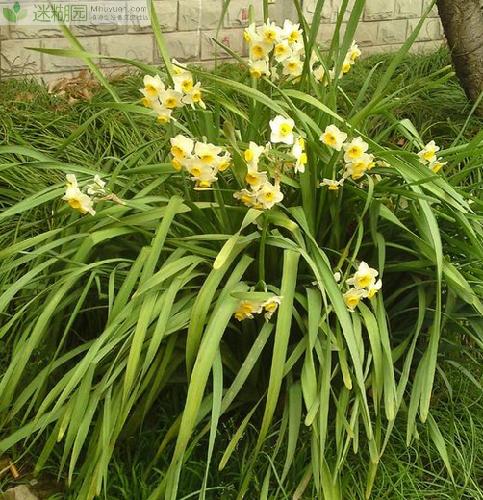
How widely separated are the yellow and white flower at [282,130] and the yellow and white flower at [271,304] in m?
0.40

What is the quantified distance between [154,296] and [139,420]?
0.39 meters

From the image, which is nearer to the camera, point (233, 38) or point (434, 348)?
point (434, 348)

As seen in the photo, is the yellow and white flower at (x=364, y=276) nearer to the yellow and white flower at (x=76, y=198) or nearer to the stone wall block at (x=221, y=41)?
the yellow and white flower at (x=76, y=198)

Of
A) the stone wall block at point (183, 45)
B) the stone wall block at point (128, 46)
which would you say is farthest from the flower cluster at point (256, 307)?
the stone wall block at point (183, 45)

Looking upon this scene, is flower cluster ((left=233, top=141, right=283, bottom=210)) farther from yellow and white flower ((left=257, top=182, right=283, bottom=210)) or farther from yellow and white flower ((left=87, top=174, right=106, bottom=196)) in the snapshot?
yellow and white flower ((left=87, top=174, right=106, bottom=196))

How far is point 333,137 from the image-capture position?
2646 mm

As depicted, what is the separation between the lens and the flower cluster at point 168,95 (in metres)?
2.64

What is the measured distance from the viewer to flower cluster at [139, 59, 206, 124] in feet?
8.65

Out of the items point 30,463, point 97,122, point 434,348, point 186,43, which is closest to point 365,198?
point 434,348

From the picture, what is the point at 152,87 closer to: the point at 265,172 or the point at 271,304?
the point at 265,172

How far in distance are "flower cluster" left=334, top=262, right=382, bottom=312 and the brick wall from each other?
2736 mm

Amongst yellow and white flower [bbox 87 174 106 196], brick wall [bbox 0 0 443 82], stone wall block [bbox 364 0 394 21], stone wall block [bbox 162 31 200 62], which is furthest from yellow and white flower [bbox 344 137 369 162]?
stone wall block [bbox 364 0 394 21]

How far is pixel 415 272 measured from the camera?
2.92 m

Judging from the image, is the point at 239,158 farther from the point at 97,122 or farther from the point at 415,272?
the point at 97,122
